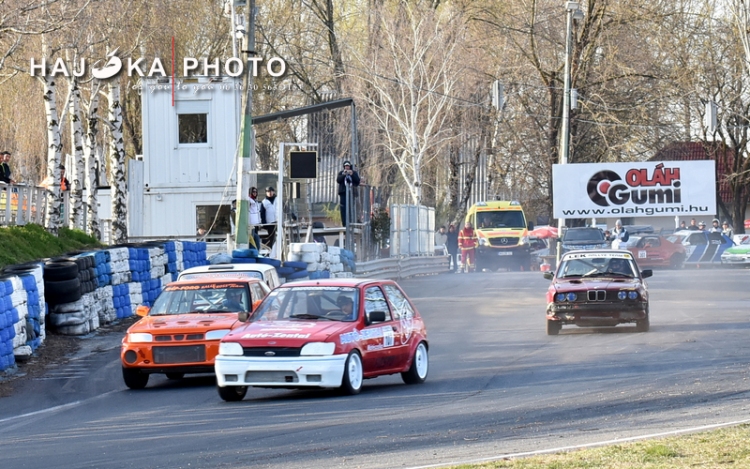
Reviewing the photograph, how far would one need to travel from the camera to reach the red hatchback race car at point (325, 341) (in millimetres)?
11938

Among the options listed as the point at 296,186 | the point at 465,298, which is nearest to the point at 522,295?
the point at 465,298

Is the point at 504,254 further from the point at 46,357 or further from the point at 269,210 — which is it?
the point at 46,357

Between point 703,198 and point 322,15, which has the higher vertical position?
point 322,15

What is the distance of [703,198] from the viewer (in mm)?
37844

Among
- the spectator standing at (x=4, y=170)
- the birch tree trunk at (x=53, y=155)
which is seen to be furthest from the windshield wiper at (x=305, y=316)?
the birch tree trunk at (x=53, y=155)

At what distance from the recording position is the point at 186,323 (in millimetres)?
14273

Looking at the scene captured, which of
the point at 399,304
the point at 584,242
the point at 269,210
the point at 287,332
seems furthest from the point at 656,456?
the point at 584,242

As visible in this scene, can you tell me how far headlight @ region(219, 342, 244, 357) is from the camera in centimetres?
1209

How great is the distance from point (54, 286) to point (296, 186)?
14.3m

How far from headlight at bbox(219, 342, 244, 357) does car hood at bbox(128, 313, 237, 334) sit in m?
1.89

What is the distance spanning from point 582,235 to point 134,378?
95.1 feet

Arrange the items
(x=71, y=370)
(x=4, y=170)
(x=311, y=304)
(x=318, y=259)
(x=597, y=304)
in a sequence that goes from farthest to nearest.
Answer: (x=318, y=259)
(x=4, y=170)
(x=597, y=304)
(x=71, y=370)
(x=311, y=304)

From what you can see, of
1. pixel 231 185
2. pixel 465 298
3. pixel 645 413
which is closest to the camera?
pixel 645 413

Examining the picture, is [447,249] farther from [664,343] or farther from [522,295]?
[664,343]
